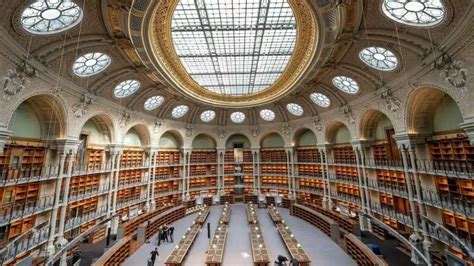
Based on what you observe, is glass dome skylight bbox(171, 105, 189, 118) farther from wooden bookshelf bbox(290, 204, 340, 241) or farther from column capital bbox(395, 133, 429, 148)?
column capital bbox(395, 133, 429, 148)

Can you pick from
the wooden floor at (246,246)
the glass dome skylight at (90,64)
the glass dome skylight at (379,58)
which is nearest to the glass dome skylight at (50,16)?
the glass dome skylight at (90,64)

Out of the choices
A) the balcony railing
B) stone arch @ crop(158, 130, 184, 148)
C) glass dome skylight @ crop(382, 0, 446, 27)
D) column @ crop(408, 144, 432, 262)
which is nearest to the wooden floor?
column @ crop(408, 144, 432, 262)

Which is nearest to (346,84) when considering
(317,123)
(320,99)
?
(320,99)

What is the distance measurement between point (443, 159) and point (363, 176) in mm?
6236

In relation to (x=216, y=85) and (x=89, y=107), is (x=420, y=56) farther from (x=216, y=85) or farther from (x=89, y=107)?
(x=89, y=107)

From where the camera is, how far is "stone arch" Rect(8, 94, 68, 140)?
11185 mm

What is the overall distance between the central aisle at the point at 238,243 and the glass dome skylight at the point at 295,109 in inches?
451

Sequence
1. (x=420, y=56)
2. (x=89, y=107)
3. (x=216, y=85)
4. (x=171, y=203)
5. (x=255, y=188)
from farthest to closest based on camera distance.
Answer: (x=255, y=188) → (x=171, y=203) → (x=216, y=85) → (x=89, y=107) → (x=420, y=56)

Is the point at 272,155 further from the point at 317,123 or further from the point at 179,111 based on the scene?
the point at 179,111

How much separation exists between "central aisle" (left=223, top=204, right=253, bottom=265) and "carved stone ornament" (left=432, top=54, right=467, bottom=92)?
40.8 feet

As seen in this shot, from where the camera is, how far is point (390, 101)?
41.9ft

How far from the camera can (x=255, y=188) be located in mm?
25625

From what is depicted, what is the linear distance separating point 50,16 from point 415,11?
13.5 metres

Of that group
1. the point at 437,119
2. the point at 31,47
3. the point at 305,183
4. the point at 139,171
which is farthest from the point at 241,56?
the point at 305,183
